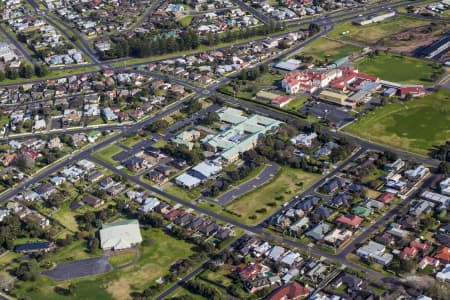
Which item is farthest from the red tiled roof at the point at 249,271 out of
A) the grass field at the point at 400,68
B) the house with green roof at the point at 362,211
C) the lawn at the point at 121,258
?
the grass field at the point at 400,68

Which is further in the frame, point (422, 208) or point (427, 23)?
point (427, 23)

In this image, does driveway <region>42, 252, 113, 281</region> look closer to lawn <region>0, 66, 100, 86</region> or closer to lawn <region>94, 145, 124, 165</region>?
lawn <region>94, 145, 124, 165</region>

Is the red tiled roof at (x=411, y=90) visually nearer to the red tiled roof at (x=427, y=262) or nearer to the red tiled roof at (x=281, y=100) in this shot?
the red tiled roof at (x=281, y=100)

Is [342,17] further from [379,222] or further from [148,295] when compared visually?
[148,295]

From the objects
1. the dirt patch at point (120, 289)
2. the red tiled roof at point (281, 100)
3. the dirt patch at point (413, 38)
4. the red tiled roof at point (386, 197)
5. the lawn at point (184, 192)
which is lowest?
the dirt patch at point (120, 289)

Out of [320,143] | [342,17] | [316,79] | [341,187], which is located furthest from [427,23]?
[341,187]

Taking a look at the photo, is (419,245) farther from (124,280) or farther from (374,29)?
(374,29)

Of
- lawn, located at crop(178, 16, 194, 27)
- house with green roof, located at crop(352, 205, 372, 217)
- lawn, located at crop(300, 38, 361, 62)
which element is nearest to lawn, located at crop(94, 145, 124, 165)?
house with green roof, located at crop(352, 205, 372, 217)
